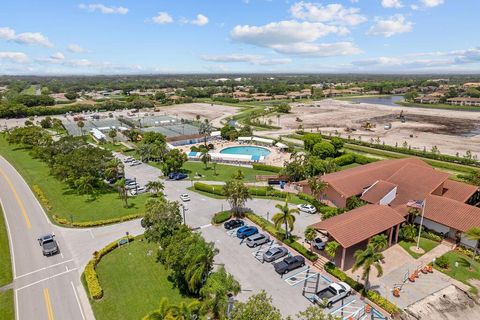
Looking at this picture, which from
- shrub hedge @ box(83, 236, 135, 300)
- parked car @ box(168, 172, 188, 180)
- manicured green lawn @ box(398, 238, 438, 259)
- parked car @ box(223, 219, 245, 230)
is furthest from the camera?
parked car @ box(168, 172, 188, 180)

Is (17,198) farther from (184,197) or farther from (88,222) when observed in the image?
(184,197)

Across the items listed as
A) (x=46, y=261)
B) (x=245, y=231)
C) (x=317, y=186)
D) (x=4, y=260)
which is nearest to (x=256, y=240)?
(x=245, y=231)

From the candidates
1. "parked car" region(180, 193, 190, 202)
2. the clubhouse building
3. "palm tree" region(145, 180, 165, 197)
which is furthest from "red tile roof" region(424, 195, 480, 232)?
"palm tree" region(145, 180, 165, 197)

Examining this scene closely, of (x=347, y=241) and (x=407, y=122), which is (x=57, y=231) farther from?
(x=407, y=122)

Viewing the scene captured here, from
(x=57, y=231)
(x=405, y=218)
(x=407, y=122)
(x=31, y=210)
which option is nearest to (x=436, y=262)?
(x=405, y=218)

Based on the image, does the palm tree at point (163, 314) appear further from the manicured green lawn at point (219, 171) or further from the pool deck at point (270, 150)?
the pool deck at point (270, 150)

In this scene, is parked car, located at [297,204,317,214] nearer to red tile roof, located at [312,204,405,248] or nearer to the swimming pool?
red tile roof, located at [312,204,405,248]
